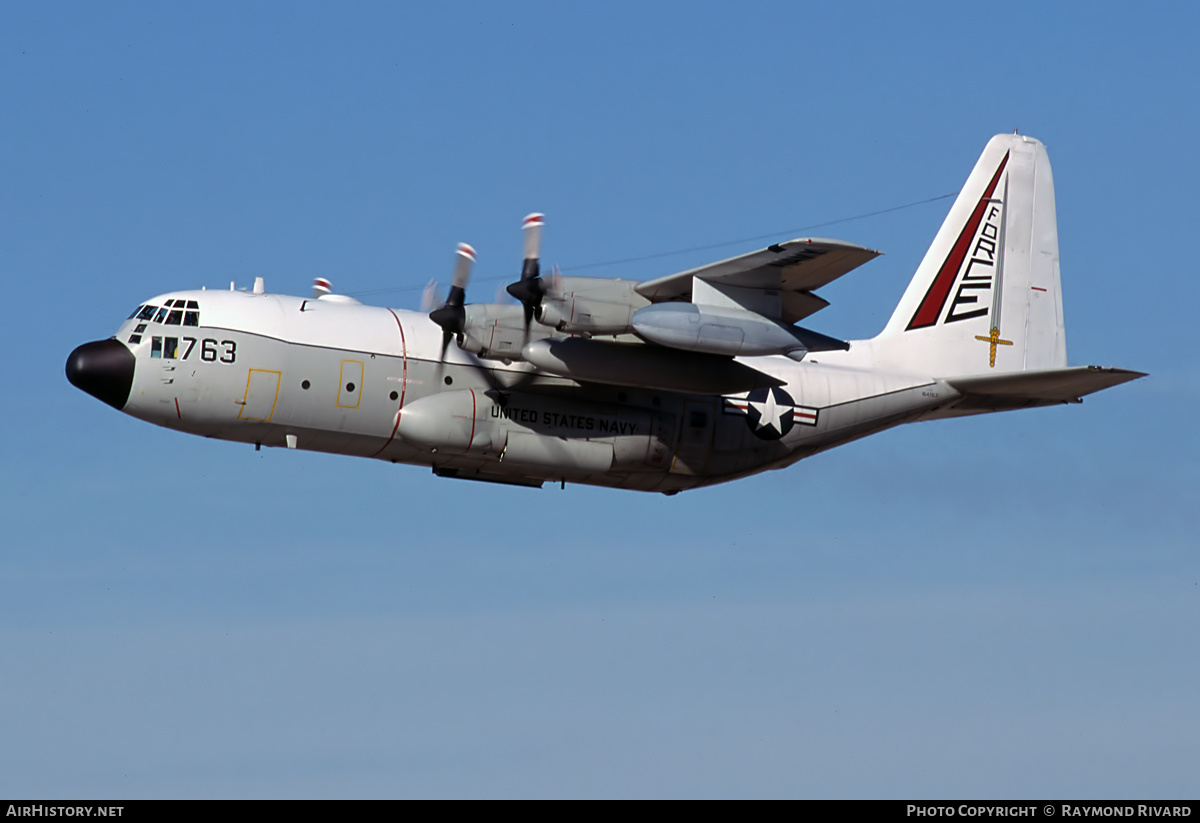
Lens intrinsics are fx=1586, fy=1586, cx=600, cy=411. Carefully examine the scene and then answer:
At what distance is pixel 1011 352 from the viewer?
93.2ft

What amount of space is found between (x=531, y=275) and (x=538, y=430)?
7.91 feet

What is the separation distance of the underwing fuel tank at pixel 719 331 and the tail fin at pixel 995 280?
5.27 m

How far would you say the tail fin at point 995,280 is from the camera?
2805cm

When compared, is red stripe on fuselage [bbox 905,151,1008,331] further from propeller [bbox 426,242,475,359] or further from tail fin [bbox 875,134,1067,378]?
propeller [bbox 426,242,475,359]

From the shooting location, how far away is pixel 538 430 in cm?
2384

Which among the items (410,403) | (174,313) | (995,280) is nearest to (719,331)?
(410,403)

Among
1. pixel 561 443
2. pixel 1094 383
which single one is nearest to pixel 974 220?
pixel 1094 383

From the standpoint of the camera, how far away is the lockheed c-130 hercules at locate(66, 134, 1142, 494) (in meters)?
22.6

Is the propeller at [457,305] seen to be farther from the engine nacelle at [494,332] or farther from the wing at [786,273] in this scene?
the wing at [786,273]

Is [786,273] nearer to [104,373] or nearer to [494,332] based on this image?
[494,332]

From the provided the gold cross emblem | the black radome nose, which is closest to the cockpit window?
the black radome nose

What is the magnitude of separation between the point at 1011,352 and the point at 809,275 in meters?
7.23

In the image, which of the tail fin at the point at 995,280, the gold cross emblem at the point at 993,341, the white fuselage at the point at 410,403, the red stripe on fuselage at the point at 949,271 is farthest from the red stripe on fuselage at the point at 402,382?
the gold cross emblem at the point at 993,341
